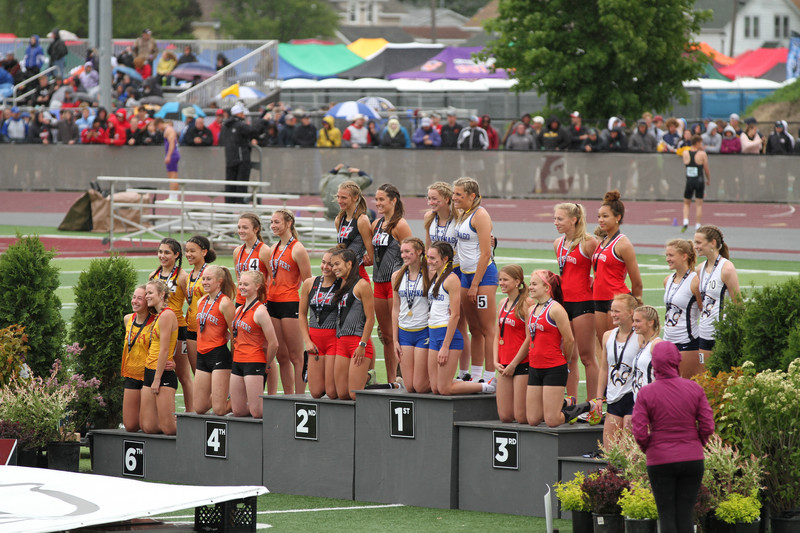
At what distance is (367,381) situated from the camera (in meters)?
11.5

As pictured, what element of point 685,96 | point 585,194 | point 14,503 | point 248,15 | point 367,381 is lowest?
point 14,503

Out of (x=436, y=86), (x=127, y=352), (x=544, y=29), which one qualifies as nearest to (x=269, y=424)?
(x=127, y=352)

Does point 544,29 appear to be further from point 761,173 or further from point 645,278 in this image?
point 645,278

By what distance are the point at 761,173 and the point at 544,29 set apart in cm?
1082

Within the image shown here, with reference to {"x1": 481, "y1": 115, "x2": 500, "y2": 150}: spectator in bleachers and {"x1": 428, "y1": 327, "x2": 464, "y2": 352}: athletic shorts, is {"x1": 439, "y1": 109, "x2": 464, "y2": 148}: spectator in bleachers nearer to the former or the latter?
{"x1": 481, "y1": 115, "x2": 500, "y2": 150}: spectator in bleachers

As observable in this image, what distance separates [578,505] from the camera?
9.05 m

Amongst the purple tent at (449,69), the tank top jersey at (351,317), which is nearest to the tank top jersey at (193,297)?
the tank top jersey at (351,317)

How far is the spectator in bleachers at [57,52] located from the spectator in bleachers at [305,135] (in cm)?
1353

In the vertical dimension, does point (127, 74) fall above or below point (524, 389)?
above

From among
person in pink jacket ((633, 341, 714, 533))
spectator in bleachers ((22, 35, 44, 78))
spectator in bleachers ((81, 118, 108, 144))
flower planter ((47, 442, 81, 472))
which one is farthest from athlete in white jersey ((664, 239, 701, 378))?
spectator in bleachers ((22, 35, 44, 78))

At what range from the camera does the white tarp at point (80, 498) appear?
8859mm

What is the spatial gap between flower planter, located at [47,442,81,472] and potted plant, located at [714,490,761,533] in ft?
19.0

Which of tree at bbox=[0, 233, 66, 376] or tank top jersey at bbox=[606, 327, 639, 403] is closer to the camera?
tank top jersey at bbox=[606, 327, 639, 403]

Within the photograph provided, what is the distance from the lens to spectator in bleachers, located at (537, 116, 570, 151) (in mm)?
36500
